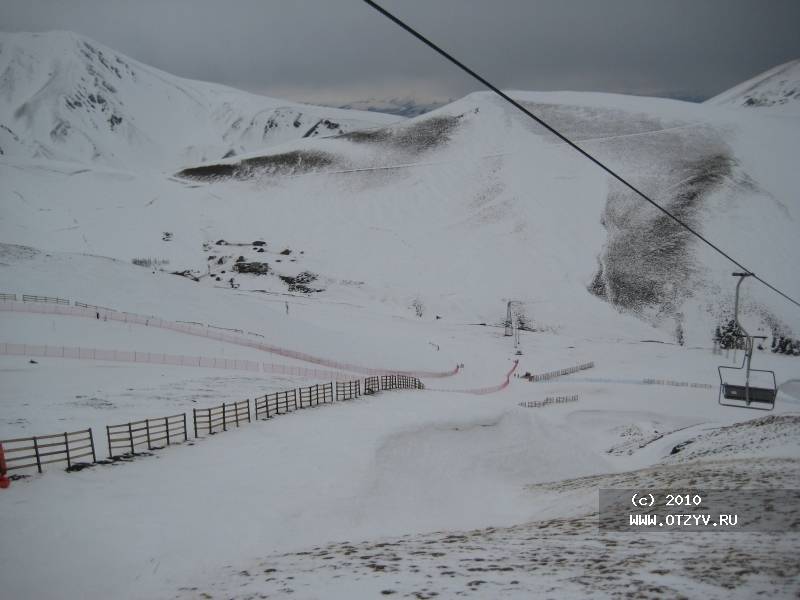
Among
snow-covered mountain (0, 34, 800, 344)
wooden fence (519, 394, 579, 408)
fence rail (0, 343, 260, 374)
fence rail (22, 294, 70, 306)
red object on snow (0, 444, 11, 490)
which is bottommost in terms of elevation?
wooden fence (519, 394, 579, 408)

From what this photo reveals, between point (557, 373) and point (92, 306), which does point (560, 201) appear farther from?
point (92, 306)

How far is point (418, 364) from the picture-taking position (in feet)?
153

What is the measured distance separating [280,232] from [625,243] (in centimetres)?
6394

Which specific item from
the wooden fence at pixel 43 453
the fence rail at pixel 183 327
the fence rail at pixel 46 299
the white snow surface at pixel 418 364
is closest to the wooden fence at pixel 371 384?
the white snow surface at pixel 418 364

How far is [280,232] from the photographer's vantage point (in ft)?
357

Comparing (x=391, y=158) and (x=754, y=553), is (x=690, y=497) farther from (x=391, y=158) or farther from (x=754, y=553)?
(x=391, y=158)

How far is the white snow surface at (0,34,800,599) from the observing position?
1008 cm

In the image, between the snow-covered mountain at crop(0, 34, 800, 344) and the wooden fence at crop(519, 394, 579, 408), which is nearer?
the wooden fence at crop(519, 394, 579, 408)

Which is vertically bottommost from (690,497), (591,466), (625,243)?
(591,466)

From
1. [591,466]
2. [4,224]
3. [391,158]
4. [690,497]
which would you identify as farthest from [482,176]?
[690,497]

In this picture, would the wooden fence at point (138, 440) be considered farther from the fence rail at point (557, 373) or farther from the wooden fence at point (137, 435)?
the fence rail at point (557, 373)

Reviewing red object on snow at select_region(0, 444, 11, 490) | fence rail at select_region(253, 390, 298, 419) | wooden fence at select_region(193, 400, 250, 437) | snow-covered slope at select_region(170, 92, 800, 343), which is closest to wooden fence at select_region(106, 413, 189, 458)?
wooden fence at select_region(193, 400, 250, 437)

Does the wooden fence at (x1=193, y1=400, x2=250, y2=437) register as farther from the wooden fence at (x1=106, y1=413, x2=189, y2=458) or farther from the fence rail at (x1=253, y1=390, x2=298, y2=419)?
the wooden fence at (x1=106, y1=413, x2=189, y2=458)

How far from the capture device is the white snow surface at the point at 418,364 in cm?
1008
